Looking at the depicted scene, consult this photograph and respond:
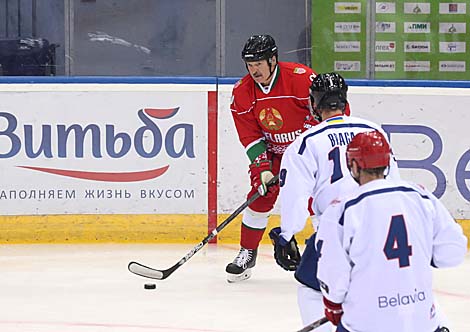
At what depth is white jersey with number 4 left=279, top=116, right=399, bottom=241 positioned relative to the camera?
3.25 metres

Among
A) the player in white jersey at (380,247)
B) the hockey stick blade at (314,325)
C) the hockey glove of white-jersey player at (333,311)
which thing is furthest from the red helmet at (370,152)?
the hockey stick blade at (314,325)

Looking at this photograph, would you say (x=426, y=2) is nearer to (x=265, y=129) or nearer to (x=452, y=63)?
(x=452, y=63)

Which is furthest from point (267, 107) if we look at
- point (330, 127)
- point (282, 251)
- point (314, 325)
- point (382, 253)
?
point (382, 253)

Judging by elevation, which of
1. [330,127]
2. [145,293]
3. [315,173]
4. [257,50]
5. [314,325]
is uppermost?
[257,50]

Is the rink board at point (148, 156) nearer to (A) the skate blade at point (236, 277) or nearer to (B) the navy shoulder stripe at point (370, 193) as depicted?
(A) the skate blade at point (236, 277)

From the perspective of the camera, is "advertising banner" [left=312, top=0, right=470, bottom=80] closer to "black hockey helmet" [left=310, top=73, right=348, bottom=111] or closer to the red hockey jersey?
the red hockey jersey

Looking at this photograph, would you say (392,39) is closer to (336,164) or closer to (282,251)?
(282,251)

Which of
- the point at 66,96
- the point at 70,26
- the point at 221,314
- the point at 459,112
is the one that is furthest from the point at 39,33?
the point at 221,314

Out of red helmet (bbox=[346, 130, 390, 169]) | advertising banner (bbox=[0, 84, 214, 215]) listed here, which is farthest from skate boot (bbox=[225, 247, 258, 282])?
red helmet (bbox=[346, 130, 390, 169])

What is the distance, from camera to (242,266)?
5242 millimetres

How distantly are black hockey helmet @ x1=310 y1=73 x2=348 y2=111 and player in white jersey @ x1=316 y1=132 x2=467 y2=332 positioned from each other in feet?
2.80

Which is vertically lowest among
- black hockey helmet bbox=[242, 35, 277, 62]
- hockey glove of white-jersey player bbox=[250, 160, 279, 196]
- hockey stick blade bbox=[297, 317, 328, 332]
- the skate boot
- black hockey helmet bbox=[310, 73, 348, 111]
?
the skate boot

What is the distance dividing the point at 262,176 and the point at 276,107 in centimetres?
32

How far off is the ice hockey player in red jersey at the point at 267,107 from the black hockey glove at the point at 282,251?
0.84 metres
